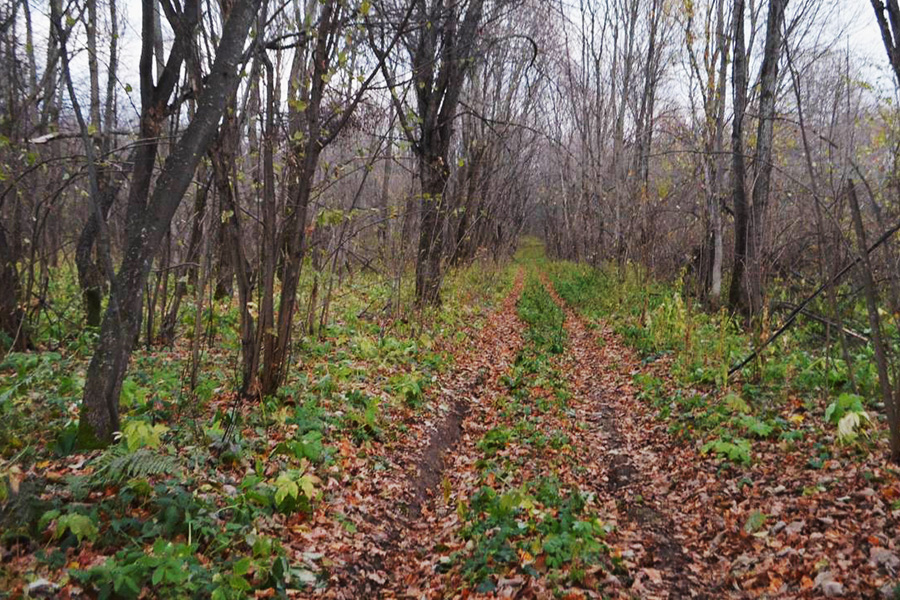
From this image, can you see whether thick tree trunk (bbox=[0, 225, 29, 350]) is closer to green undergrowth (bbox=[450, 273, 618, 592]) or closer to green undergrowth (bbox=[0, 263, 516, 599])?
green undergrowth (bbox=[0, 263, 516, 599])

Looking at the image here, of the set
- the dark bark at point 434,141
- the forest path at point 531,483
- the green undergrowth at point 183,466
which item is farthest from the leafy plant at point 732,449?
the dark bark at point 434,141

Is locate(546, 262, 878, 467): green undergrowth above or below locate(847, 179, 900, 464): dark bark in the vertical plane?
below

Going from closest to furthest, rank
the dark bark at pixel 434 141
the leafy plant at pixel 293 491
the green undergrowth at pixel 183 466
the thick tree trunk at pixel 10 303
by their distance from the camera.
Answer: the green undergrowth at pixel 183 466 < the leafy plant at pixel 293 491 < the thick tree trunk at pixel 10 303 < the dark bark at pixel 434 141

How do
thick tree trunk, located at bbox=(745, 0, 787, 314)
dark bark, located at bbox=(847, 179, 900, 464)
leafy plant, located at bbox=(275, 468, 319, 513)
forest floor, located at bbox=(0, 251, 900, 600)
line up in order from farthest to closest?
thick tree trunk, located at bbox=(745, 0, 787, 314) < dark bark, located at bbox=(847, 179, 900, 464) < leafy plant, located at bbox=(275, 468, 319, 513) < forest floor, located at bbox=(0, 251, 900, 600)

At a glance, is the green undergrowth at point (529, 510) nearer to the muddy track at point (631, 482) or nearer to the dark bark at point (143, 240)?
the muddy track at point (631, 482)

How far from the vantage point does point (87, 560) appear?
296 centimetres

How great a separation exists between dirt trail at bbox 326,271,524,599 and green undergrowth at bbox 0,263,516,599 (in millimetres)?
260

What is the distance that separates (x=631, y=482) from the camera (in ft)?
16.3

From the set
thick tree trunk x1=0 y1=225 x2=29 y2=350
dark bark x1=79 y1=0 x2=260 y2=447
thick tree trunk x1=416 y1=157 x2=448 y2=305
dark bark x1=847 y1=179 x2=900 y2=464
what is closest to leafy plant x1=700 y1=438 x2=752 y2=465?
dark bark x1=847 y1=179 x2=900 y2=464

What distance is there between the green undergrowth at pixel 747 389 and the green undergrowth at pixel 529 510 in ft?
4.35

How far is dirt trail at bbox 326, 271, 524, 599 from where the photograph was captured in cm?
358

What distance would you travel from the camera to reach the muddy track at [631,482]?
3531 millimetres

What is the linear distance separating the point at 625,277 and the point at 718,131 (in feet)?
14.9

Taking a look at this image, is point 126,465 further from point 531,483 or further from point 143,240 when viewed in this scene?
point 531,483
